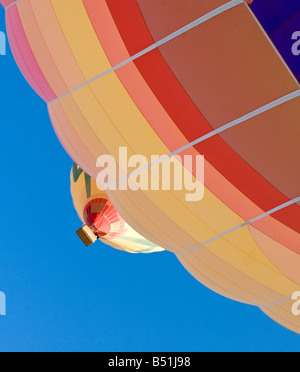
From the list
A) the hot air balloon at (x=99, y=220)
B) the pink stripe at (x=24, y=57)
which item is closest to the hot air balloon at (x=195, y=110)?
the pink stripe at (x=24, y=57)

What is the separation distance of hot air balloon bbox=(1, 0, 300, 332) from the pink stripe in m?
0.01

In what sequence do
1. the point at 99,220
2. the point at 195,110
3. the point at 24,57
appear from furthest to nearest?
the point at 99,220, the point at 24,57, the point at 195,110

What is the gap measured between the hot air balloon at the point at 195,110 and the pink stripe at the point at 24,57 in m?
0.01

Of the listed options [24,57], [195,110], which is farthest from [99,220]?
[195,110]

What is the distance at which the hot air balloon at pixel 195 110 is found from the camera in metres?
3.20

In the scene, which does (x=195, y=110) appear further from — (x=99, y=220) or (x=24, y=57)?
(x=99, y=220)

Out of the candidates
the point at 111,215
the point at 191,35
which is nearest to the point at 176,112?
the point at 191,35

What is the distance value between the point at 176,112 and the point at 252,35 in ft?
2.10

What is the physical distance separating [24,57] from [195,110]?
4.63 feet

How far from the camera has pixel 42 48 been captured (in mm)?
3920

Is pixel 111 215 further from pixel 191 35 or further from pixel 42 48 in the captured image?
pixel 191 35

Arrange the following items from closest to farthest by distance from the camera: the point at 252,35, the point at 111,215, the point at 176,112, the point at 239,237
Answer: the point at 252,35, the point at 176,112, the point at 239,237, the point at 111,215

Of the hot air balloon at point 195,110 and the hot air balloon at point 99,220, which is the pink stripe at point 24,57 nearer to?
the hot air balloon at point 195,110

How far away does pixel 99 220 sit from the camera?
297 inches
